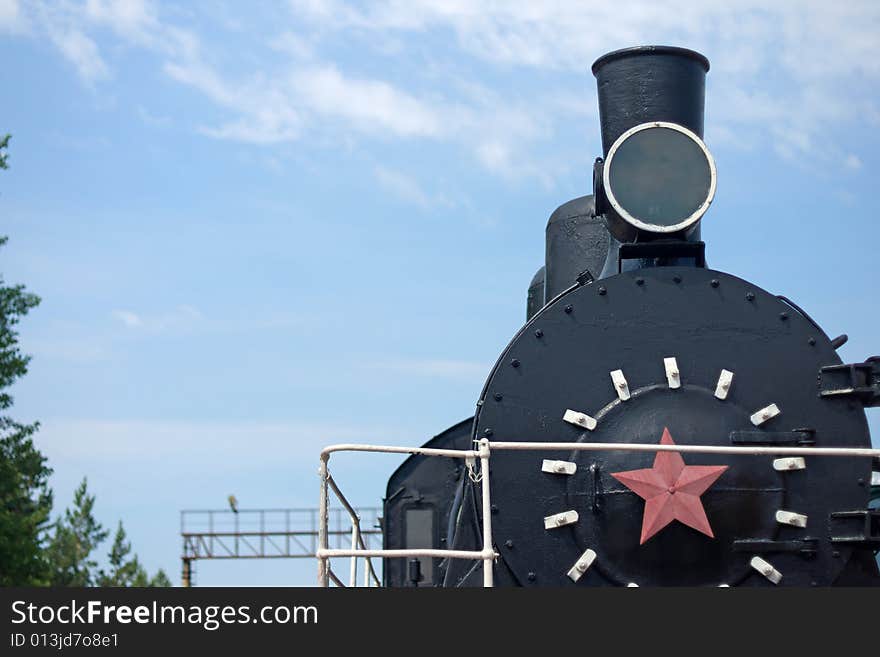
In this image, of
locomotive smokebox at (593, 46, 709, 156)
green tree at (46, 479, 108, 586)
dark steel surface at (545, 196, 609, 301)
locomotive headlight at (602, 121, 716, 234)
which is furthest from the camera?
green tree at (46, 479, 108, 586)

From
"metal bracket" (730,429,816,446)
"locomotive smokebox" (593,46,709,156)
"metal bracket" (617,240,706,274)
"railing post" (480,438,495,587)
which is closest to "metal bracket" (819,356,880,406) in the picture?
"metal bracket" (730,429,816,446)

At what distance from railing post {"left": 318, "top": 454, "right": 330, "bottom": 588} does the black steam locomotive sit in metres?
1.35

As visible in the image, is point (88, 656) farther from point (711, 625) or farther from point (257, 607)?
point (711, 625)

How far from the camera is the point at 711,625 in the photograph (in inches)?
206

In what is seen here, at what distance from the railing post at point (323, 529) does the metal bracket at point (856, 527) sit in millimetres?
3155

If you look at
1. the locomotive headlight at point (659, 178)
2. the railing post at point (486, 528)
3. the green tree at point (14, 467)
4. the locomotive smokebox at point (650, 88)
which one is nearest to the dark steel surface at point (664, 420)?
the locomotive headlight at point (659, 178)

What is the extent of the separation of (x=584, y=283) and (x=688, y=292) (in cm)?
78

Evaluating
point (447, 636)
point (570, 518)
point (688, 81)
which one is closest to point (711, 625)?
point (447, 636)

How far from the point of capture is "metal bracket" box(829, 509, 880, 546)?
24.9 ft

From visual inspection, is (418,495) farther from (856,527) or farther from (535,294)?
(856,527)

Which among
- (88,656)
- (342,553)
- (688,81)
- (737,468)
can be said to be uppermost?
(688,81)

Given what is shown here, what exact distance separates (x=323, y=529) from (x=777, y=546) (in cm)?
279

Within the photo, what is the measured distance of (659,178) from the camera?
8.41 meters

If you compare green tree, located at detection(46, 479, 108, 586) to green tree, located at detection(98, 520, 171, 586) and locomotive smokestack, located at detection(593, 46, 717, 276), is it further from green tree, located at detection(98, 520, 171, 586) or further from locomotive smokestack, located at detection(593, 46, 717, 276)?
locomotive smokestack, located at detection(593, 46, 717, 276)
